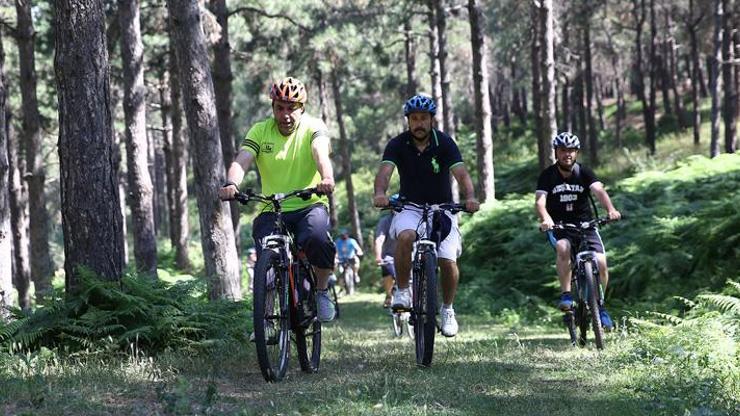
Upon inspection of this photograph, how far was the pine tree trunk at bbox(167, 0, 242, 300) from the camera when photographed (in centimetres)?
1166

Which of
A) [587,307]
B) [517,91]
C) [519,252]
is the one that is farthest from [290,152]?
[517,91]

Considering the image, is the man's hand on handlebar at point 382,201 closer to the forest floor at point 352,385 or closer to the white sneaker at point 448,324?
the white sneaker at point 448,324

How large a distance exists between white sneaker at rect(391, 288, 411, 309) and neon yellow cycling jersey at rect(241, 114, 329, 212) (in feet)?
3.49

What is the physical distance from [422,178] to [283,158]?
1.33m

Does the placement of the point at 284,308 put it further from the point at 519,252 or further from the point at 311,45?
the point at 311,45

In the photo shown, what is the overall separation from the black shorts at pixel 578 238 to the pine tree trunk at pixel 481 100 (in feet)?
38.9

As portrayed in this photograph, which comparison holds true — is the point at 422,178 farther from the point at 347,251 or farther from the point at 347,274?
the point at 347,274

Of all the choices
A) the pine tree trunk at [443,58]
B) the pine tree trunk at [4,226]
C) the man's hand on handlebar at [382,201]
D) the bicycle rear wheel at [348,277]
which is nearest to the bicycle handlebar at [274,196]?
the man's hand on handlebar at [382,201]

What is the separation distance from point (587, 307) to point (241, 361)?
12.0 ft

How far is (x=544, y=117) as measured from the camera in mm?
21344

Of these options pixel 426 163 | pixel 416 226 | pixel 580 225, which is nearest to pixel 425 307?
pixel 416 226

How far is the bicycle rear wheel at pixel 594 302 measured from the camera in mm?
8977

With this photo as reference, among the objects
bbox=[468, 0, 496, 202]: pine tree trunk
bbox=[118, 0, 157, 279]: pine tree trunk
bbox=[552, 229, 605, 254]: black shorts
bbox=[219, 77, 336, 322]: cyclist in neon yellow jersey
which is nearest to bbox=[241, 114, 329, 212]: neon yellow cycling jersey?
bbox=[219, 77, 336, 322]: cyclist in neon yellow jersey

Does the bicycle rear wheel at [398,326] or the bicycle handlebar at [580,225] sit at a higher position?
the bicycle handlebar at [580,225]
